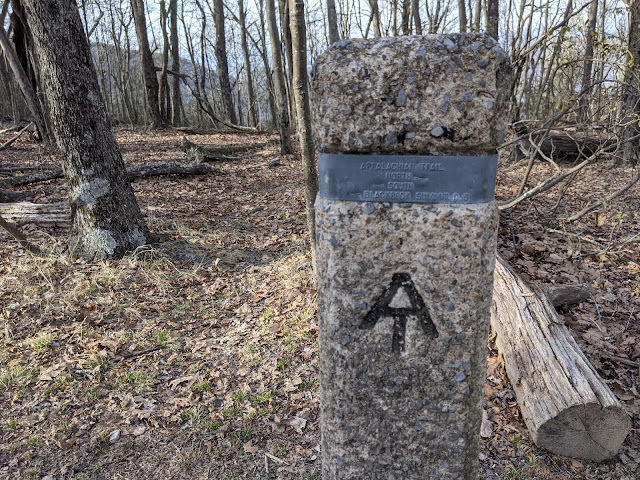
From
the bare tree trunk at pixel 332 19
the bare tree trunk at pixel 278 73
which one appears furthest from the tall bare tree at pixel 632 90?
the bare tree trunk at pixel 278 73

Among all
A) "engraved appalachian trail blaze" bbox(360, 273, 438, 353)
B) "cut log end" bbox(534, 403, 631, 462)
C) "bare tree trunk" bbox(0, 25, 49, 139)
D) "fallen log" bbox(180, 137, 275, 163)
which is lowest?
"cut log end" bbox(534, 403, 631, 462)

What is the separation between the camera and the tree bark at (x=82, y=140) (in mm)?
4562

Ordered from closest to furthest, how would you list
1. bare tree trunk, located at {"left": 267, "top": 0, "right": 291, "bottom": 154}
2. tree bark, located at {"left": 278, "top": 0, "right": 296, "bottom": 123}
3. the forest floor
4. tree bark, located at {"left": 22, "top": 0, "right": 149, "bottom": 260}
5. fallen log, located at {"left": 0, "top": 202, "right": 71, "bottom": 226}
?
the forest floor < tree bark, located at {"left": 22, "top": 0, "right": 149, "bottom": 260} < fallen log, located at {"left": 0, "top": 202, "right": 71, "bottom": 226} < tree bark, located at {"left": 278, "top": 0, "right": 296, "bottom": 123} < bare tree trunk, located at {"left": 267, "top": 0, "right": 291, "bottom": 154}

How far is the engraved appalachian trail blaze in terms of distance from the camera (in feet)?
5.82

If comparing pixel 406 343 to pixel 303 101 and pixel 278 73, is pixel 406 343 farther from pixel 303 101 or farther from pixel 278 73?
pixel 278 73

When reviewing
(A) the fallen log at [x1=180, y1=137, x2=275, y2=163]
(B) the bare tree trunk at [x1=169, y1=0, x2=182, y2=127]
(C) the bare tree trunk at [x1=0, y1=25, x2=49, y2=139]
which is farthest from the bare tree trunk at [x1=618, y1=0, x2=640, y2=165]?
(B) the bare tree trunk at [x1=169, y1=0, x2=182, y2=127]

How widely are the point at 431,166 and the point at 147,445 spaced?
8.79 ft

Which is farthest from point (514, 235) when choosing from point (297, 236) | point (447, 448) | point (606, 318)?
point (447, 448)

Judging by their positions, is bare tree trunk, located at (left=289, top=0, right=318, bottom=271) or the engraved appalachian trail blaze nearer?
the engraved appalachian trail blaze

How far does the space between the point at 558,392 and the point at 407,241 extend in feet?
5.97

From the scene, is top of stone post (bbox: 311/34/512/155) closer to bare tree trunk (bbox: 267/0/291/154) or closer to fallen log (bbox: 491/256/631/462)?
fallen log (bbox: 491/256/631/462)

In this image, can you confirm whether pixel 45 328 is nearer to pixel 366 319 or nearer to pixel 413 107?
pixel 366 319

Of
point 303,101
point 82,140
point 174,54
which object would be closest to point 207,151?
point 82,140

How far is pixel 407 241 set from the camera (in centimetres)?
171
